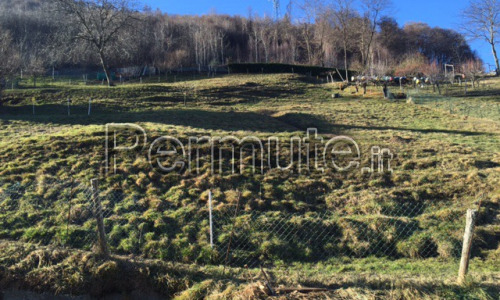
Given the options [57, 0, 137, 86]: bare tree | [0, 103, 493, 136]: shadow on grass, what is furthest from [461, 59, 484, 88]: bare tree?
[57, 0, 137, 86]: bare tree

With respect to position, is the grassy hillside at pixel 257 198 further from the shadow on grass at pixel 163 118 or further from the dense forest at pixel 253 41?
the dense forest at pixel 253 41

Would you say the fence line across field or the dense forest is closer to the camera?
the fence line across field

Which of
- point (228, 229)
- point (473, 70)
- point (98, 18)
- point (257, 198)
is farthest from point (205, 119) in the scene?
point (473, 70)

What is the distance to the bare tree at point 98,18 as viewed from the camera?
33656 mm

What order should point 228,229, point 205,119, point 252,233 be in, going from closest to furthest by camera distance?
point 252,233 < point 228,229 < point 205,119

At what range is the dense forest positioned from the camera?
55441 mm

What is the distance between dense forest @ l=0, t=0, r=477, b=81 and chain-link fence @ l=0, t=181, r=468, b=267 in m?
34.2

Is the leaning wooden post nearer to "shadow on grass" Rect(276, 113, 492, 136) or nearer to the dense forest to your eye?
"shadow on grass" Rect(276, 113, 492, 136)

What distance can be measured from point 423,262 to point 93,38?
36.4 meters

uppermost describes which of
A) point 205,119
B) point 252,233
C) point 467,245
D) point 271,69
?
point 271,69

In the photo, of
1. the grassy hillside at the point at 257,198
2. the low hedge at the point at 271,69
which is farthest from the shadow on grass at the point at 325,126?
the low hedge at the point at 271,69

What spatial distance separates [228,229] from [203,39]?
65.7 metres

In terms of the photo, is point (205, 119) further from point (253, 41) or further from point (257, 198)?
point (253, 41)

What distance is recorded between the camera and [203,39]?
6775 cm
